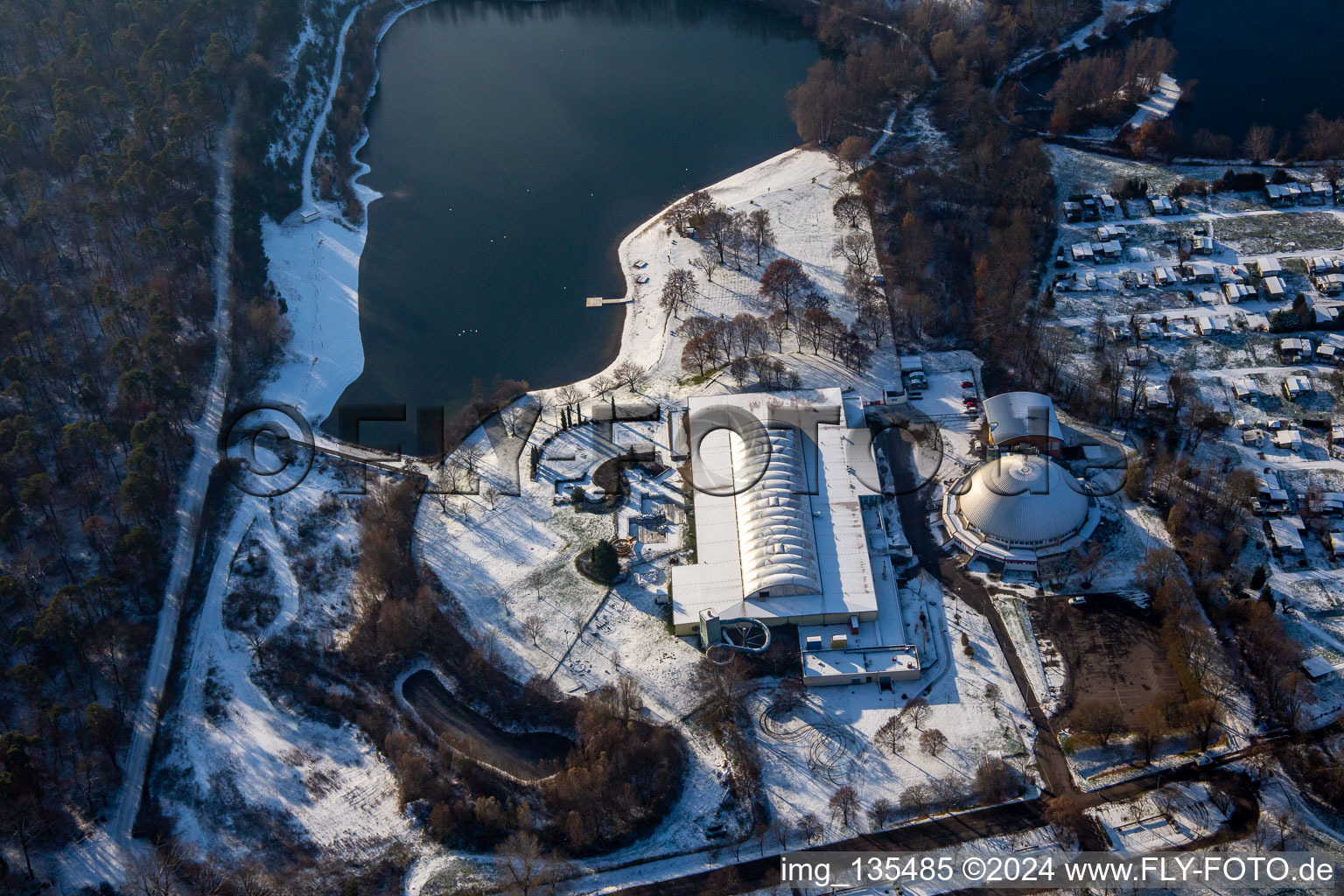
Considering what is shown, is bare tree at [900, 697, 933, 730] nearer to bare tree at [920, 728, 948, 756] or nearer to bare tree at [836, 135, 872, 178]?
bare tree at [920, 728, 948, 756]

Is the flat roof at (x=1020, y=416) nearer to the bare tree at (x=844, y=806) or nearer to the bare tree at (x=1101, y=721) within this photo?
the bare tree at (x=1101, y=721)

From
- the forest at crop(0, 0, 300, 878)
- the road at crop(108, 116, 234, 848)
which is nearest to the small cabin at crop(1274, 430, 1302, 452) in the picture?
the road at crop(108, 116, 234, 848)

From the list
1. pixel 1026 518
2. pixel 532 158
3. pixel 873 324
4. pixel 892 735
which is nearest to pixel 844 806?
pixel 892 735

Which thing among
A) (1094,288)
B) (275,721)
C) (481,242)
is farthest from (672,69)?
(275,721)

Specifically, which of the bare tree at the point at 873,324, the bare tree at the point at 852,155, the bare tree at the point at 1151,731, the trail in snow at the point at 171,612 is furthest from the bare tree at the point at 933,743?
the bare tree at the point at 852,155

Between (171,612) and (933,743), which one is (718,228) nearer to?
(933,743)
